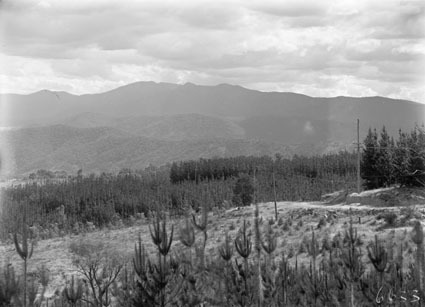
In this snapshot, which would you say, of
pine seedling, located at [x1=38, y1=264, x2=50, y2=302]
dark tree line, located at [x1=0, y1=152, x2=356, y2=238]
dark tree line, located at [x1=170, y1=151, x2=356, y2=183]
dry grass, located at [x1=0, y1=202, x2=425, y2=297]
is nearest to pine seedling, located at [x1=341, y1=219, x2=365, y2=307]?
pine seedling, located at [x1=38, y1=264, x2=50, y2=302]

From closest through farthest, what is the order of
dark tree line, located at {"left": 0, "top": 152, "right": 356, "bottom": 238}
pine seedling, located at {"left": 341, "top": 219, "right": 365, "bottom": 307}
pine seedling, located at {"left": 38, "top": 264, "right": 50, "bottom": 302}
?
pine seedling, located at {"left": 38, "top": 264, "right": 50, "bottom": 302} < pine seedling, located at {"left": 341, "top": 219, "right": 365, "bottom": 307} < dark tree line, located at {"left": 0, "top": 152, "right": 356, "bottom": 238}

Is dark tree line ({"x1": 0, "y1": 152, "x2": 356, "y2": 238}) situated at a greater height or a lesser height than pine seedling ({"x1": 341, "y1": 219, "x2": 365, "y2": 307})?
lesser

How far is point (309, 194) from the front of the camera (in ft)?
354

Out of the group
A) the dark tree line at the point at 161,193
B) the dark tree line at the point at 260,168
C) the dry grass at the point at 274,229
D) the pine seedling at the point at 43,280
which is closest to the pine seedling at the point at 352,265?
the pine seedling at the point at 43,280

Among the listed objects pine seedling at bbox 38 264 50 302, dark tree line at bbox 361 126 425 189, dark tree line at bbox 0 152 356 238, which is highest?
dark tree line at bbox 361 126 425 189

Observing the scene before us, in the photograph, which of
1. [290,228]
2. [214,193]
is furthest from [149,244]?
[214,193]

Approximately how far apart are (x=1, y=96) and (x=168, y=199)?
99.7m

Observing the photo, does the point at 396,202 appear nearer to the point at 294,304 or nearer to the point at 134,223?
the point at 294,304

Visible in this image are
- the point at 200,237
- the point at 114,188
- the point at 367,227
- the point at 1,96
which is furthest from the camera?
the point at 114,188

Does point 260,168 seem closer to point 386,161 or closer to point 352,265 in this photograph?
point 386,161

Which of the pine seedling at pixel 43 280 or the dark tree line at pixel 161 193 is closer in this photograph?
the pine seedling at pixel 43 280

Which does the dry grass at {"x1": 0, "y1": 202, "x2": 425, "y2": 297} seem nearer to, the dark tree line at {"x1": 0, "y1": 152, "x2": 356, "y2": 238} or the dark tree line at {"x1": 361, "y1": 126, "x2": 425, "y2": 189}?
the dark tree line at {"x1": 361, "y1": 126, "x2": 425, "y2": 189}

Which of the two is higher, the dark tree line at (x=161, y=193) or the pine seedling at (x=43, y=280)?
the pine seedling at (x=43, y=280)

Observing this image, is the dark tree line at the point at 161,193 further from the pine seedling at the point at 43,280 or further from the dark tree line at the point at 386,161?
→ the pine seedling at the point at 43,280
